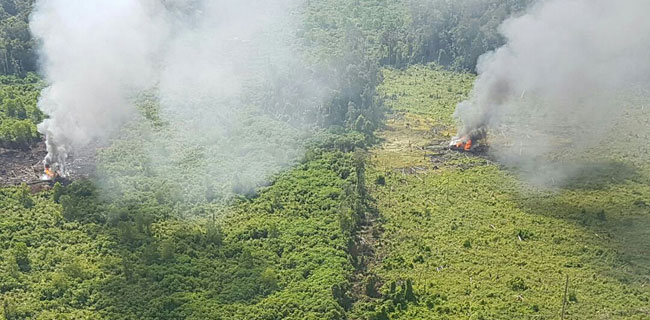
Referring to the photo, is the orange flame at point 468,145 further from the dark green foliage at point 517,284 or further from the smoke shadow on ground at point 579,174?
the dark green foliage at point 517,284

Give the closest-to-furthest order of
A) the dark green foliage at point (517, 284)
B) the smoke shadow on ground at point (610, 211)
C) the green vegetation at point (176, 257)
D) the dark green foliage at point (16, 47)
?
1. the green vegetation at point (176, 257)
2. the dark green foliage at point (517, 284)
3. the smoke shadow on ground at point (610, 211)
4. the dark green foliage at point (16, 47)

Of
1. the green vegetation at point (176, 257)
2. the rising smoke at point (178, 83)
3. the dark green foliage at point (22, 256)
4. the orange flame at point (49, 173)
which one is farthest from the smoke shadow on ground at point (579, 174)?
the dark green foliage at point (22, 256)

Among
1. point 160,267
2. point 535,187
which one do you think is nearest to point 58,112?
point 160,267

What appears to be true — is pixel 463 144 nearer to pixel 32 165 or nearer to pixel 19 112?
pixel 32 165

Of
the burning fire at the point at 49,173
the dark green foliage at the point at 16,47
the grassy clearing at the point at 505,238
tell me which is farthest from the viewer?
the dark green foliage at the point at 16,47

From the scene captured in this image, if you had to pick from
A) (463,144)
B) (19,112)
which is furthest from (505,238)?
(19,112)

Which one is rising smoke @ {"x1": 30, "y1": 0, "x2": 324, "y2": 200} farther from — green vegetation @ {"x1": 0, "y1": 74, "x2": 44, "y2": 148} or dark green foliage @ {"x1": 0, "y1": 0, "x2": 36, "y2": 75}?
dark green foliage @ {"x1": 0, "y1": 0, "x2": 36, "y2": 75}
